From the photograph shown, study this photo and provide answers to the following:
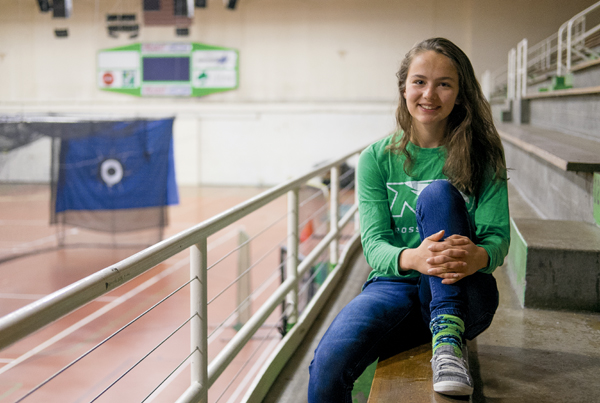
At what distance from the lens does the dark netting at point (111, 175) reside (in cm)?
664

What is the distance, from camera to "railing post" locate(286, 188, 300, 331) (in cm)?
233

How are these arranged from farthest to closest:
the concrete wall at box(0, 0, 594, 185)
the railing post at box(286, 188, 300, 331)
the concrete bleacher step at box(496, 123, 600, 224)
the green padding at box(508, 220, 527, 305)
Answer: the concrete wall at box(0, 0, 594, 185) → the railing post at box(286, 188, 300, 331) → the concrete bleacher step at box(496, 123, 600, 224) → the green padding at box(508, 220, 527, 305)

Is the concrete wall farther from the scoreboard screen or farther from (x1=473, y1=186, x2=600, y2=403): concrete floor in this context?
(x1=473, y1=186, x2=600, y2=403): concrete floor

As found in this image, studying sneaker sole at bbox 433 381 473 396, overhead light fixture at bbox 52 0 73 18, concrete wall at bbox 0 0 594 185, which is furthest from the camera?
concrete wall at bbox 0 0 594 185

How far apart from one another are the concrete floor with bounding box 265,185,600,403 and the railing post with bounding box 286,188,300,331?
0.35 metres

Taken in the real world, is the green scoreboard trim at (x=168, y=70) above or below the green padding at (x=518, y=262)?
above

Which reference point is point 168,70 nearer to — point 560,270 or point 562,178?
point 562,178

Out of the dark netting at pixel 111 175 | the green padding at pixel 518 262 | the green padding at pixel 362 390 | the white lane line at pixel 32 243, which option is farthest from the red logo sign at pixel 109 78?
the green padding at pixel 518 262

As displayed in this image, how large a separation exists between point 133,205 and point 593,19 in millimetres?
10135

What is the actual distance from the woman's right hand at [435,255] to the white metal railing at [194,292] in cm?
46

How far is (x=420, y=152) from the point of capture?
1.44 metres

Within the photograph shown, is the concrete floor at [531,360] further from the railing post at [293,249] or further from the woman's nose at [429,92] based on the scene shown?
the woman's nose at [429,92]

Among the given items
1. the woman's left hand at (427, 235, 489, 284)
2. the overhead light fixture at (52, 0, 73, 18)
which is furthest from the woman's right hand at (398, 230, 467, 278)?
the overhead light fixture at (52, 0, 73, 18)

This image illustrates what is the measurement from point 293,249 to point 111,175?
493 centimetres
